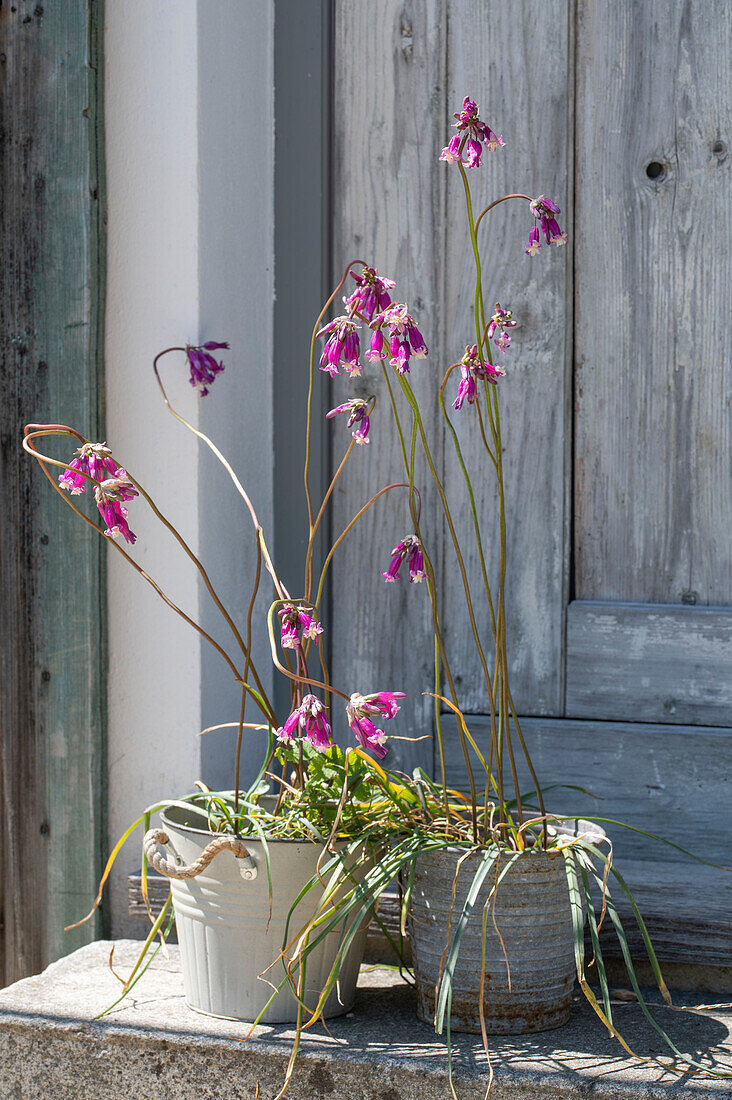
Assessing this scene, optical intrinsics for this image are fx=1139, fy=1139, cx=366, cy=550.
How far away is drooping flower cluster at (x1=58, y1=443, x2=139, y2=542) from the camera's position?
1.35 m

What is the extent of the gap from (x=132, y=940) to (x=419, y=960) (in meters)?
0.64

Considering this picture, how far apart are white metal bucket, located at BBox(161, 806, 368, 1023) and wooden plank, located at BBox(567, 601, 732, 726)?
2.10 ft

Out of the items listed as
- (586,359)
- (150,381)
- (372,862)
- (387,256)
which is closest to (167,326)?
(150,381)

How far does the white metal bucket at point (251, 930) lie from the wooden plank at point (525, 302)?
0.61 metres

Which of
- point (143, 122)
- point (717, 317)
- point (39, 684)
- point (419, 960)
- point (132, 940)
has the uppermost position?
point (143, 122)

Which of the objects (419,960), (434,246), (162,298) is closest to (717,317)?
(434,246)

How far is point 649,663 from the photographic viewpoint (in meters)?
1.92

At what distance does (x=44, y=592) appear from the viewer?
198cm

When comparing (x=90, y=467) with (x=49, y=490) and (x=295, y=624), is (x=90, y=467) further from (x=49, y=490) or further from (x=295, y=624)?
(x=49, y=490)

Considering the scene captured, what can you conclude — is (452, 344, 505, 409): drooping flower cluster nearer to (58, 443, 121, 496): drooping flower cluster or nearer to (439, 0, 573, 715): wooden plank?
(58, 443, 121, 496): drooping flower cluster

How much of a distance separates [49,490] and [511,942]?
3.59 feet

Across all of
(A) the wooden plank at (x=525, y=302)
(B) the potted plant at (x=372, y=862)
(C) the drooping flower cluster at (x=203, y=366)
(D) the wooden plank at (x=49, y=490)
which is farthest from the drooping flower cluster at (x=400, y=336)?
(D) the wooden plank at (x=49, y=490)

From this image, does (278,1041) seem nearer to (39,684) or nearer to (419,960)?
(419,960)

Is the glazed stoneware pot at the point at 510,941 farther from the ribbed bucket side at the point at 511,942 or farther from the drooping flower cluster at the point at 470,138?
the drooping flower cluster at the point at 470,138
